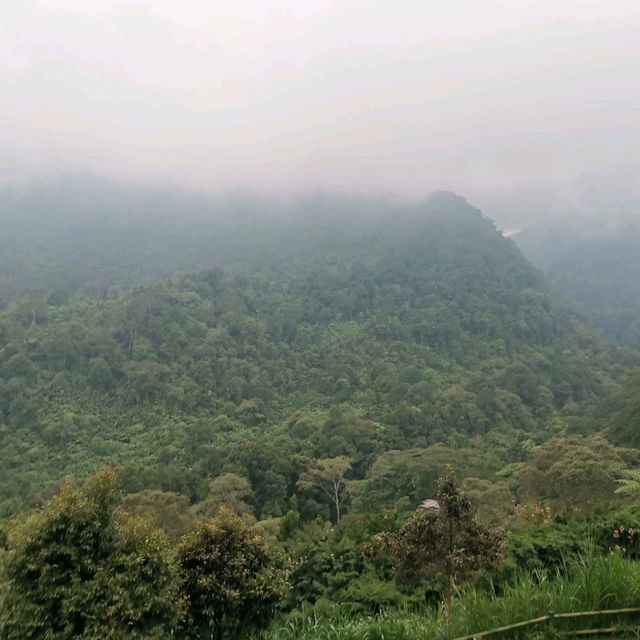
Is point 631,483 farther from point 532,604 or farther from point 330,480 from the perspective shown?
point 330,480

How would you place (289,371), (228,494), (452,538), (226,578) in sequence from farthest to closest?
(289,371) → (228,494) → (226,578) → (452,538)

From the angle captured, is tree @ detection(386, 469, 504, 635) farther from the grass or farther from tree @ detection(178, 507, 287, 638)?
tree @ detection(178, 507, 287, 638)

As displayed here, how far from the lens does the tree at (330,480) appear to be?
3152 centimetres

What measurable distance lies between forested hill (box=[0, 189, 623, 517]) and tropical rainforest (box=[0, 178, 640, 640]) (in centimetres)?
34

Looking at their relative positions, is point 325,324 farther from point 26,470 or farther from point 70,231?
point 70,231

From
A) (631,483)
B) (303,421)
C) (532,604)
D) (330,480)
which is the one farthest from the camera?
(303,421)

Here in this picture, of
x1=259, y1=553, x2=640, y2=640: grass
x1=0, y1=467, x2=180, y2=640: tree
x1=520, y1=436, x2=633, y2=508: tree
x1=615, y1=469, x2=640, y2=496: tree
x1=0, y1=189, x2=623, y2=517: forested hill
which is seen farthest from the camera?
x1=0, y1=189, x2=623, y2=517: forested hill

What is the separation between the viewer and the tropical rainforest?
539 centimetres

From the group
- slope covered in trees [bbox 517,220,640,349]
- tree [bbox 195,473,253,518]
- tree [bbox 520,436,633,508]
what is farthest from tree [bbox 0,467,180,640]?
slope covered in trees [bbox 517,220,640,349]

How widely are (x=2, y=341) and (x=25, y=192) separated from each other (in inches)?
4144

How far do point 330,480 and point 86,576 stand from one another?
28.0 meters

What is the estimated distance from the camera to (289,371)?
64.1 meters

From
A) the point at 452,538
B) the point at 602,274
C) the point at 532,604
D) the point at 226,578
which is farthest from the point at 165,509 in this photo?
the point at 602,274

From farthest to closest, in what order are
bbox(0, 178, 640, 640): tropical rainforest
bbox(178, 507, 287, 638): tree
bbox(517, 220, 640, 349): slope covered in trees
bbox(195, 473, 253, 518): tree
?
bbox(517, 220, 640, 349): slope covered in trees
bbox(195, 473, 253, 518): tree
bbox(178, 507, 287, 638): tree
bbox(0, 178, 640, 640): tropical rainforest
